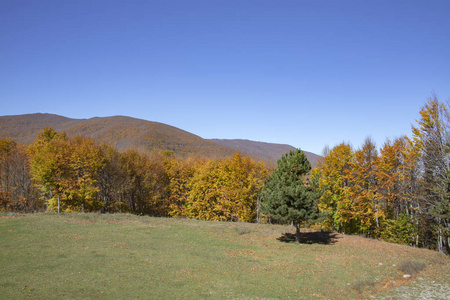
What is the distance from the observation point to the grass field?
1546cm

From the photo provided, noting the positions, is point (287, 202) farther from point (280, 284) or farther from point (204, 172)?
point (204, 172)

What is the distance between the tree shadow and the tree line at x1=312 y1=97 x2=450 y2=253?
2360 millimetres

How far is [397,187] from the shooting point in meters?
38.5

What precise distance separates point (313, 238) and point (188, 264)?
18.7 m

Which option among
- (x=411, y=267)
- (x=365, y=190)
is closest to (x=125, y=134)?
(x=365, y=190)

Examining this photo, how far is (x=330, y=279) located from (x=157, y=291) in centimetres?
Answer: 1155

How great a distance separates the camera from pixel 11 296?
13398 mm

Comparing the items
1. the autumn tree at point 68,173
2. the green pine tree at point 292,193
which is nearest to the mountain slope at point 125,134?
the autumn tree at point 68,173

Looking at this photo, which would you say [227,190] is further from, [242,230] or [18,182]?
[18,182]

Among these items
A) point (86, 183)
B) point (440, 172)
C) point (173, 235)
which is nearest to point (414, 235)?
point (440, 172)

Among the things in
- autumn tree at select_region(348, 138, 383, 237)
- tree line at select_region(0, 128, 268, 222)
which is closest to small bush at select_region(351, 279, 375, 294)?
autumn tree at select_region(348, 138, 383, 237)

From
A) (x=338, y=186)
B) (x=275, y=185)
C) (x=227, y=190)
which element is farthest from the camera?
(x=227, y=190)

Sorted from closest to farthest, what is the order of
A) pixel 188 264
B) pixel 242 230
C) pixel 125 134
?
pixel 188 264 → pixel 242 230 → pixel 125 134

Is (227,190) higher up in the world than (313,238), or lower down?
higher up
